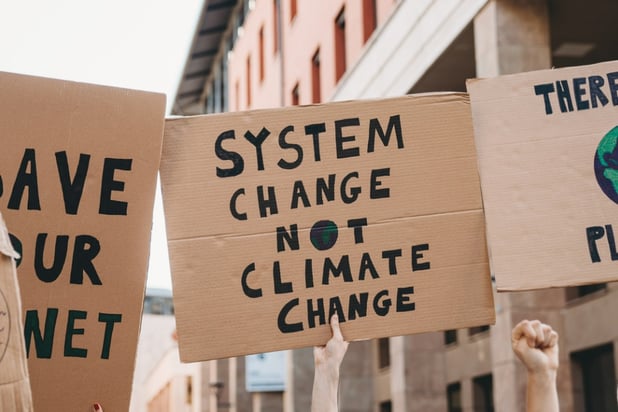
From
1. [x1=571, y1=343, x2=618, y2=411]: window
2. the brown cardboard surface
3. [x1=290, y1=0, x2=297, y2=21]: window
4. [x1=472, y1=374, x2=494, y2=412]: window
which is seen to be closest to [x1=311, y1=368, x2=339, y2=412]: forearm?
the brown cardboard surface

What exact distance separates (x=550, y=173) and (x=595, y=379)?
1083 cm

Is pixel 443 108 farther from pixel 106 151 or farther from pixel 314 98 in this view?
pixel 314 98

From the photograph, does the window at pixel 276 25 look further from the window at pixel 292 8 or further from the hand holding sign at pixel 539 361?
the hand holding sign at pixel 539 361

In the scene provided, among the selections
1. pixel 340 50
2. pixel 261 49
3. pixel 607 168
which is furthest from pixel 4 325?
pixel 261 49

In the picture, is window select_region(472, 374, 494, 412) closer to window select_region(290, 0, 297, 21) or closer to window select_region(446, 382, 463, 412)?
window select_region(446, 382, 463, 412)

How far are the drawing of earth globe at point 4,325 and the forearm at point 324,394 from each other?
165 centimetres

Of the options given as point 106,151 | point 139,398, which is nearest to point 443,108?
point 106,151

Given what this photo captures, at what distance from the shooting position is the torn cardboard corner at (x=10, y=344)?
7.79 ft

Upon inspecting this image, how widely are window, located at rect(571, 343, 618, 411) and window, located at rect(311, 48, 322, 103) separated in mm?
10023

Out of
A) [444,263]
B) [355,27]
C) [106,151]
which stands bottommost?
[444,263]

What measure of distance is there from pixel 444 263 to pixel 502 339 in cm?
754

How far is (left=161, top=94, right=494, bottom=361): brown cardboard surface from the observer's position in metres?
4.41

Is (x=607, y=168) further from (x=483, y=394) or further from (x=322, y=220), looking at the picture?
(x=483, y=394)

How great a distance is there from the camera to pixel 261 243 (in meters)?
4.49
